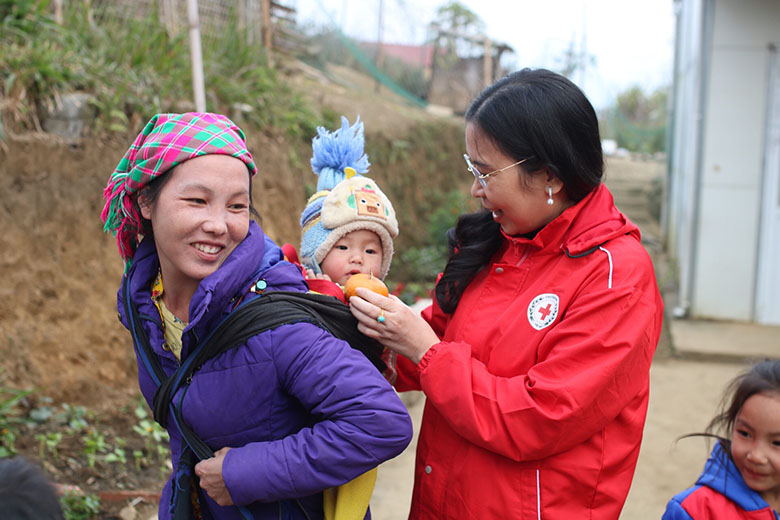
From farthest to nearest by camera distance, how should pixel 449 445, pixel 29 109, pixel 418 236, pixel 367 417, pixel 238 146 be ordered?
pixel 418 236 < pixel 29 109 < pixel 449 445 < pixel 238 146 < pixel 367 417

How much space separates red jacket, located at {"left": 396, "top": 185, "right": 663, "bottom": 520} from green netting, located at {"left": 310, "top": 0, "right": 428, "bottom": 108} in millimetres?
Result: 7839

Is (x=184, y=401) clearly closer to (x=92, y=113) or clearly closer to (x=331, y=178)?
(x=331, y=178)

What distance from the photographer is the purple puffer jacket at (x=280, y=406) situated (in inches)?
57.6

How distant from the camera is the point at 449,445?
176 centimetres

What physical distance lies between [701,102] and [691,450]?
157 inches

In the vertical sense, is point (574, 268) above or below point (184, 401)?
above

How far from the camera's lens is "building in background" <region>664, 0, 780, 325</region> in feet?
21.1

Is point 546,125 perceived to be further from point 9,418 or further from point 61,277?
point 61,277

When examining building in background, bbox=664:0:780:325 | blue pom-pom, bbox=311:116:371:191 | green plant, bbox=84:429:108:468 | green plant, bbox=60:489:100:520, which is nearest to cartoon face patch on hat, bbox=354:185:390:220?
blue pom-pom, bbox=311:116:371:191

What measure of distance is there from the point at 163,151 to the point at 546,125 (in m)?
0.95

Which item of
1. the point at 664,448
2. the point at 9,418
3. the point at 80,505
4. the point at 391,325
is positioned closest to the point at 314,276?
the point at 391,325

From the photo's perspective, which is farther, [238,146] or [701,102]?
[701,102]

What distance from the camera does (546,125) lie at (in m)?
1.63

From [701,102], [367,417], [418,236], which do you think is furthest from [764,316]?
[367,417]
